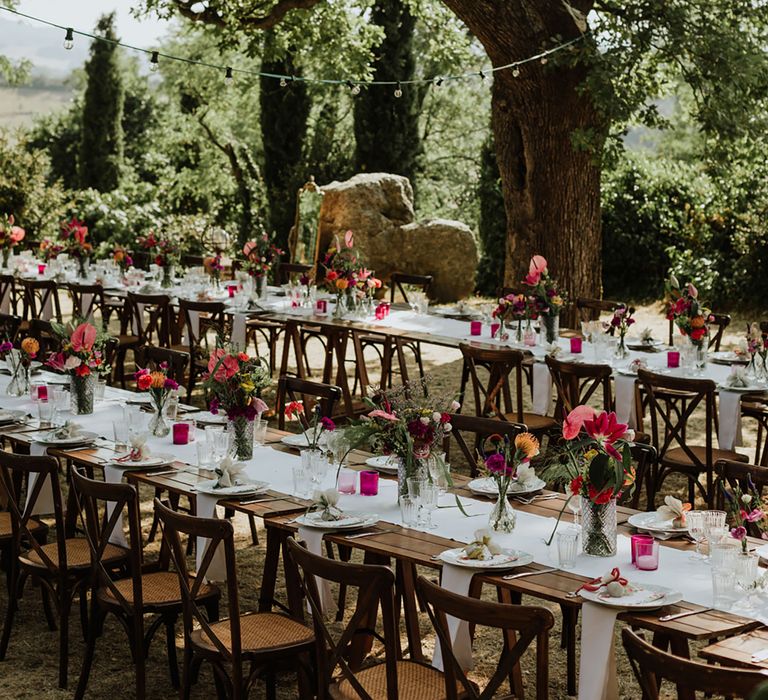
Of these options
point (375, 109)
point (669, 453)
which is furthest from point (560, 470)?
point (375, 109)

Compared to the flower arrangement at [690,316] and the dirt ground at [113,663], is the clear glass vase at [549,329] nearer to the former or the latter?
the flower arrangement at [690,316]

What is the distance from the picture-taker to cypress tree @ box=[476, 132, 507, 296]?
16969 millimetres

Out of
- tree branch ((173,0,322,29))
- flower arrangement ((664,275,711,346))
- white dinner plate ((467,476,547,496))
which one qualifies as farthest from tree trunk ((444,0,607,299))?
white dinner plate ((467,476,547,496))

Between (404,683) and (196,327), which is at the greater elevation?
(196,327)

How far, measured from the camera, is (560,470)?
12.5ft

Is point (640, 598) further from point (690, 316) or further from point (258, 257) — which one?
point (258, 257)

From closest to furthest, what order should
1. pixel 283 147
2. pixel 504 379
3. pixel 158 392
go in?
pixel 158 392, pixel 504 379, pixel 283 147

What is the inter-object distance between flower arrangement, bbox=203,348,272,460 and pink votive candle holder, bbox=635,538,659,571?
6.04 feet

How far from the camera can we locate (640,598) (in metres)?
3.38

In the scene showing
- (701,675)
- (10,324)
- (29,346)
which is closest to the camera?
(701,675)

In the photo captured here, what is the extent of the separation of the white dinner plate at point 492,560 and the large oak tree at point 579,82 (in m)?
6.76

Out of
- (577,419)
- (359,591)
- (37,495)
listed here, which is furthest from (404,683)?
(37,495)

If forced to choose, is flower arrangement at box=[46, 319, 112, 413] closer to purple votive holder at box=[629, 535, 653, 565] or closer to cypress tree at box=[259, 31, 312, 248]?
purple votive holder at box=[629, 535, 653, 565]

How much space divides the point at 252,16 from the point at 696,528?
29.9 ft
